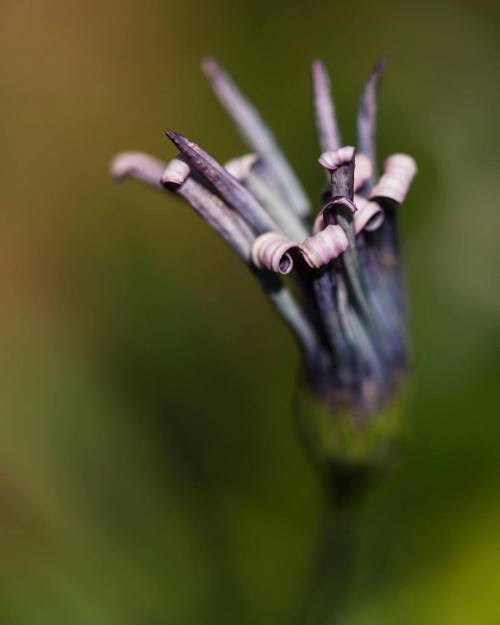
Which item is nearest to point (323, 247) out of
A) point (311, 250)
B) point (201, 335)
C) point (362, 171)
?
point (311, 250)

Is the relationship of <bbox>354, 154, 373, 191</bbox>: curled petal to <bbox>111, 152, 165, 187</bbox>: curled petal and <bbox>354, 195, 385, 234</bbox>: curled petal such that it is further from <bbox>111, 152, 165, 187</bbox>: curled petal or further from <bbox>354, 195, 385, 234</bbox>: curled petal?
<bbox>111, 152, 165, 187</bbox>: curled petal

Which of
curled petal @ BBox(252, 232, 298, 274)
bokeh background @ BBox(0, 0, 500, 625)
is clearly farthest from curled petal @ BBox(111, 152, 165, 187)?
bokeh background @ BBox(0, 0, 500, 625)

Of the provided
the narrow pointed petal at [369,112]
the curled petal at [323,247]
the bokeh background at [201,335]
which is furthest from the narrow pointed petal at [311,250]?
the bokeh background at [201,335]

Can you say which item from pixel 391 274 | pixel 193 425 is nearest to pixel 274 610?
pixel 193 425

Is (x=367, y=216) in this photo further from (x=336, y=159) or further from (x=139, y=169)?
(x=139, y=169)

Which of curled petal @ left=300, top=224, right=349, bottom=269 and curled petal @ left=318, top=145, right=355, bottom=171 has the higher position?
curled petal @ left=318, top=145, right=355, bottom=171

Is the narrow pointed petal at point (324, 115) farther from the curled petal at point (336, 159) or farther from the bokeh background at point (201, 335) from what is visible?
the bokeh background at point (201, 335)

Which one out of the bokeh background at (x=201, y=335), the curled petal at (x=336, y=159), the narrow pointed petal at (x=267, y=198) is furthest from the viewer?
the bokeh background at (x=201, y=335)
